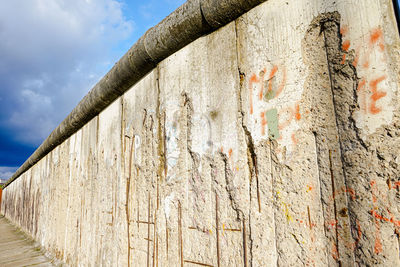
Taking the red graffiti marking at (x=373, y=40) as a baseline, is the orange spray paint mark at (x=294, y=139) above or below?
below

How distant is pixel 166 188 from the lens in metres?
1.71

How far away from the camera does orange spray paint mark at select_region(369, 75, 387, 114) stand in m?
0.90

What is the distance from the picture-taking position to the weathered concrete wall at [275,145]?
0.91 metres

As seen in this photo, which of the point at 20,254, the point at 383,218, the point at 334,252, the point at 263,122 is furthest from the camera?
the point at 20,254

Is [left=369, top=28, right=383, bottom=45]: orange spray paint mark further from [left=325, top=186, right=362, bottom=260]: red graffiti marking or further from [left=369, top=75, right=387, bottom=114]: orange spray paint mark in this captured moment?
[left=325, top=186, right=362, bottom=260]: red graffiti marking

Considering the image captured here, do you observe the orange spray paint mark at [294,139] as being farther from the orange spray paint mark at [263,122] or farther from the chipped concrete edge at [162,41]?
the chipped concrete edge at [162,41]

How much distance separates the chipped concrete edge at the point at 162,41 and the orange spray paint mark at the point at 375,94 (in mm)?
675

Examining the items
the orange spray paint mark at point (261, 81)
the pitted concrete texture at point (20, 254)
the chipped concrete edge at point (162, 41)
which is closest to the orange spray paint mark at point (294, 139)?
the orange spray paint mark at point (261, 81)

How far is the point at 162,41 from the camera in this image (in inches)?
71.9

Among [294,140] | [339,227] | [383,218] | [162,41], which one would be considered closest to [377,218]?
[383,218]

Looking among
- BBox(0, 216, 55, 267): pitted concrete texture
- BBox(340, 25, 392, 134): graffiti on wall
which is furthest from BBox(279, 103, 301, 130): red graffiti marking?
BBox(0, 216, 55, 267): pitted concrete texture

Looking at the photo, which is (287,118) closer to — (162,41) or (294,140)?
(294,140)

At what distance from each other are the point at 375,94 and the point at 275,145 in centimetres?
40

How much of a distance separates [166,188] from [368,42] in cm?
128
